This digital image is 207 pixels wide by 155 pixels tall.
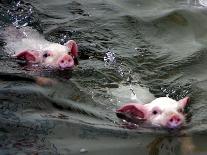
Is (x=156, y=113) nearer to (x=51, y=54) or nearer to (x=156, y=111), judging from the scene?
(x=156, y=111)

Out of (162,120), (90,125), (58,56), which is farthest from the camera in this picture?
(58,56)

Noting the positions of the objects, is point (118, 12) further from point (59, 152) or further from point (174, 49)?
point (59, 152)

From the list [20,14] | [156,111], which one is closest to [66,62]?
[156,111]

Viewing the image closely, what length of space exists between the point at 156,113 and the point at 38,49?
288 cm

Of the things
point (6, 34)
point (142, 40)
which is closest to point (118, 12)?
point (142, 40)

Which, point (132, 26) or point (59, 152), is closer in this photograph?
point (59, 152)

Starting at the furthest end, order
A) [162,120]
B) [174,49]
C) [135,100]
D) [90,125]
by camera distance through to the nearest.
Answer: [174,49]
[135,100]
[162,120]
[90,125]

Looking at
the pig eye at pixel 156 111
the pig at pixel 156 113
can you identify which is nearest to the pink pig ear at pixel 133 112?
the pig at pixel 156 113

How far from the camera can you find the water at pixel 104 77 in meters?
5.12

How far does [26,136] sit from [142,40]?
4.26 metres

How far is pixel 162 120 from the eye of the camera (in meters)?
5.81

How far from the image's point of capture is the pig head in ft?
25.0

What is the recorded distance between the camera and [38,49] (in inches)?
317

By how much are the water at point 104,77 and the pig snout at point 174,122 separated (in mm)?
106
